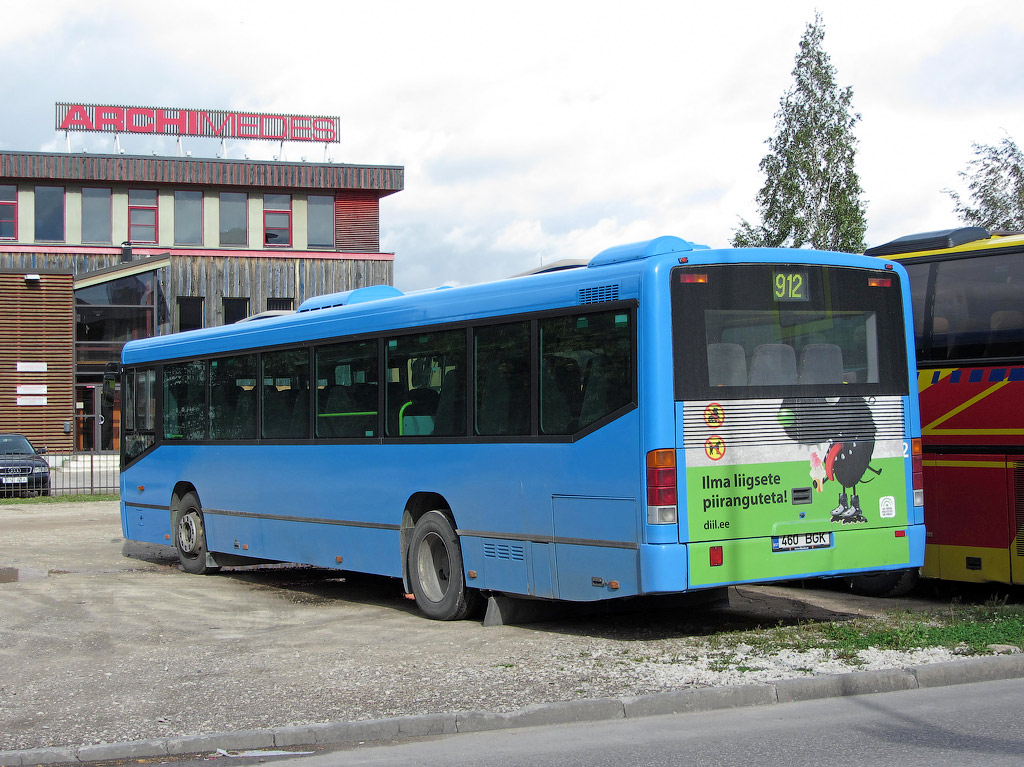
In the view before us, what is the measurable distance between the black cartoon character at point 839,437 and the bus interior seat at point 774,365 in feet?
0.60

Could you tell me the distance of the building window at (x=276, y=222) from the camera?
50.0 m

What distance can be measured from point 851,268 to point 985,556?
339 centimetres

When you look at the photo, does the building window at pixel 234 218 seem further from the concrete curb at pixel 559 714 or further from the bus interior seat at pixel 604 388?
the concrete curb at pixel 559 714

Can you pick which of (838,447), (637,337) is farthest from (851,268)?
(637,337)

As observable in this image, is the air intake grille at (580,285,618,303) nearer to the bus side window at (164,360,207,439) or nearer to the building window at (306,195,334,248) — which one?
the bus side window at (164,360,207,439)

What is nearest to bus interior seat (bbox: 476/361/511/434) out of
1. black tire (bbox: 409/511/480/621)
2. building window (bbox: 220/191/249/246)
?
black tire (bbox: 409/511/480/621)

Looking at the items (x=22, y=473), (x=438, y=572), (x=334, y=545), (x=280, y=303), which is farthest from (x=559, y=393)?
(x=280, y=303)

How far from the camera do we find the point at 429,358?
35.6 feet

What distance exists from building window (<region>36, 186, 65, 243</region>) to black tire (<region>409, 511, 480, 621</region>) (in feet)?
137

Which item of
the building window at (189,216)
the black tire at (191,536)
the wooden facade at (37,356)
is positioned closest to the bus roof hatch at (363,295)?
the black tire at (191,536)

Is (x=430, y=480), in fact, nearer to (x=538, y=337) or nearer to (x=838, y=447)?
(x=538, y=337)

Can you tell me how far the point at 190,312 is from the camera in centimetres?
4862

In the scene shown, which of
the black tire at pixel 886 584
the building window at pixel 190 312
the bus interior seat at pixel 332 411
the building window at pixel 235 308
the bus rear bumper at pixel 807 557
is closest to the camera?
the bus rear bumper at pixel 807 557

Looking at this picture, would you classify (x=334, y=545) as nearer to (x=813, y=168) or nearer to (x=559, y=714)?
(x=559, y=714)
